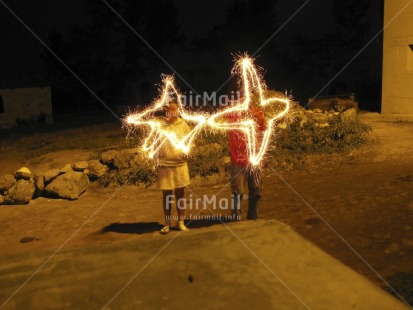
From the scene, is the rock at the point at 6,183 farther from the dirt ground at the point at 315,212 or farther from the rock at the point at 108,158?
the rock at the point at 108,158

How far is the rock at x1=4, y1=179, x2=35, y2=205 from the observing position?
375 inches

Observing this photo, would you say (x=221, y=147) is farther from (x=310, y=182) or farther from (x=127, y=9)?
(x=127, y=9)

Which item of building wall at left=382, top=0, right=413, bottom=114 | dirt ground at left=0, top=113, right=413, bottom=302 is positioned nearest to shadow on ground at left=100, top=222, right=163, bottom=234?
dirt ground at left=0, top=113, right=413, bottom=302

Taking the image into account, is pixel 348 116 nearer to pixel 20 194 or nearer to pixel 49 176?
pixel 49 176

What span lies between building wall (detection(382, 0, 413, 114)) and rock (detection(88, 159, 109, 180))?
40.4ft

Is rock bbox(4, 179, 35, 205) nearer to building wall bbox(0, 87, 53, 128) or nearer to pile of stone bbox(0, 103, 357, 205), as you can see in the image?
pile of stone bbox(0, 103, 357, 205)

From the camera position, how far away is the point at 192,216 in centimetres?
778

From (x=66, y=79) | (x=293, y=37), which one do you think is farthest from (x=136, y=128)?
(x=66, y=79)

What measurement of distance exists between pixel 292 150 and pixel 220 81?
23.7 meters

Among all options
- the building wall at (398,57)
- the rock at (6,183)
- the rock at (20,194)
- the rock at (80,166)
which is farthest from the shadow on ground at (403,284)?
the building wall at (398,57)

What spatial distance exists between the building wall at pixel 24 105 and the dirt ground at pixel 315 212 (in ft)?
69.1

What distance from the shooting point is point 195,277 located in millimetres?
3119

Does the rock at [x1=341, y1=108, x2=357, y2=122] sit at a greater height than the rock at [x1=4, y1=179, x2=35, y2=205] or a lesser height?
greater

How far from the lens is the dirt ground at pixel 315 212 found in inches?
227
